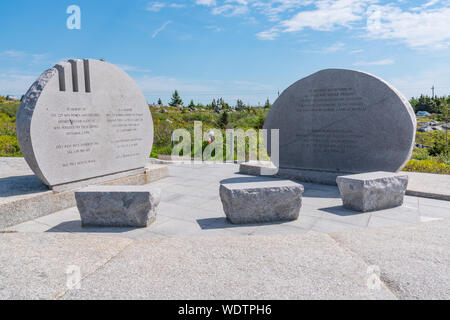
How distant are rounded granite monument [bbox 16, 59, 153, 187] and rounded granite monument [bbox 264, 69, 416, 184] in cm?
328

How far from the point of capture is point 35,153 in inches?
187

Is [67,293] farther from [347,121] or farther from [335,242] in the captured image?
[347,121]

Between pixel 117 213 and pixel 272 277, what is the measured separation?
7.61ft

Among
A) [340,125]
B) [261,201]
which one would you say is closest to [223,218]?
[261,201]

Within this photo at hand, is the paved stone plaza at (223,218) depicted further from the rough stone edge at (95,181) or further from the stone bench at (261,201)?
the rough stone edge at (95,181)

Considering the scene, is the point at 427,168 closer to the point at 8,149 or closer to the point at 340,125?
the point at 340,125

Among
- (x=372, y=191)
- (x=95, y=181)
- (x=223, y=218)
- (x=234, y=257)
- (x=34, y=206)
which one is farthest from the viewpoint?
(x=95, y=181)

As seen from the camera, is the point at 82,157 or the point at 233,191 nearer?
the point at 233,191

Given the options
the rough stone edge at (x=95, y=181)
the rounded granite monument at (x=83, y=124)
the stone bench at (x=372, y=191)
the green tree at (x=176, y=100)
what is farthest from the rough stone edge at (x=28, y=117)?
the green tree at (x=176, y=100)

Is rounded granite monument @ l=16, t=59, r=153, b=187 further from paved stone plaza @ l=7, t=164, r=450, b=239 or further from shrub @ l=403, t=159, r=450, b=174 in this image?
shrub @ l=403, t=159, r=450, b=174

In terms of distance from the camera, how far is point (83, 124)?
558cm

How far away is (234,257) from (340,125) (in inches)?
190
